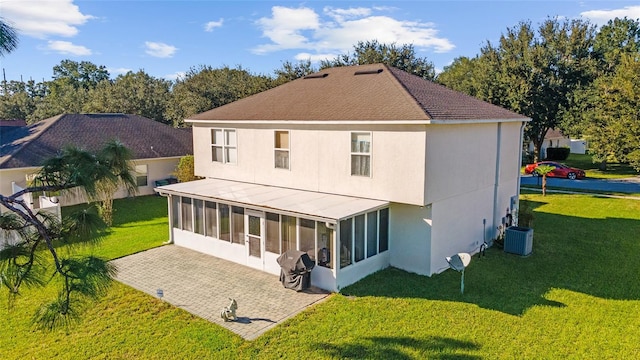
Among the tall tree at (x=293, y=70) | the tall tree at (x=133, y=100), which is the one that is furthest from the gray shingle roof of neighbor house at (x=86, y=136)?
the tall tree at (x=133, y=100)

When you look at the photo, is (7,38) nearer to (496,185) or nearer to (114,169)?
(114,169)

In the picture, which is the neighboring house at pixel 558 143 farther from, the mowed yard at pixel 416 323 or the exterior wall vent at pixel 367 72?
the mowed yard at pixel 416 323

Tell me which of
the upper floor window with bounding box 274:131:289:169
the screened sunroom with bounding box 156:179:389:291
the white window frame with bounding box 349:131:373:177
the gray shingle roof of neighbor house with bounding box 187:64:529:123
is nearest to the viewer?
the screened sunroom with bounding box 156:179:389:291

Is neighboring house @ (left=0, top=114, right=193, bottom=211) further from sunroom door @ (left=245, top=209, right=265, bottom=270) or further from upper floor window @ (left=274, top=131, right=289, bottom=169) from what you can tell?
sunroom door @ (left=245, top=209, right=265, bottom=270)

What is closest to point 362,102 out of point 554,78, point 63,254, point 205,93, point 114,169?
point 114,169

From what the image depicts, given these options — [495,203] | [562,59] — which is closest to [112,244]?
[495,203]

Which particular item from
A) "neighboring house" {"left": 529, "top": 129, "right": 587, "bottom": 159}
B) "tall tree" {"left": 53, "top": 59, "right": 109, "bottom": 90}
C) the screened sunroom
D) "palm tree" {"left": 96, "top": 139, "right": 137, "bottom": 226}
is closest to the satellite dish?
the screened sunroom
